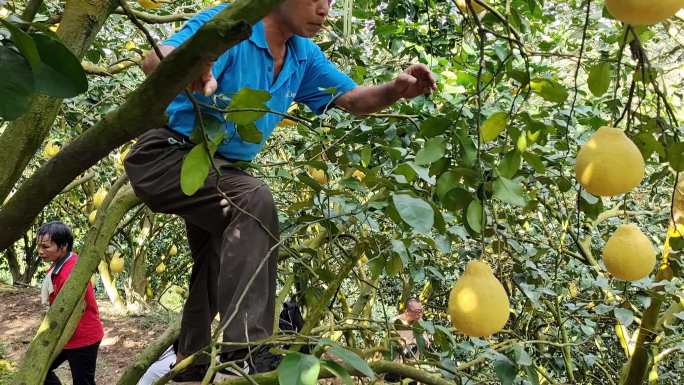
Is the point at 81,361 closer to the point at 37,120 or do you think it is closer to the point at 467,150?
the point at 37,120

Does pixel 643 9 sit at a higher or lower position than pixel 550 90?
lower

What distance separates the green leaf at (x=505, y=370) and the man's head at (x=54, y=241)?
10.1 ft

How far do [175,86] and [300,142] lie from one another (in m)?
1.57

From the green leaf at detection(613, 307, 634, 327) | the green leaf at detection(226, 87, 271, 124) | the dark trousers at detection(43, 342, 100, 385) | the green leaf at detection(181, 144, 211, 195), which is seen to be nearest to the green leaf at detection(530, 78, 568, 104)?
the green leaf at detection(226, 87, 271, 124)

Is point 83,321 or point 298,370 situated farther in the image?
point 83,321

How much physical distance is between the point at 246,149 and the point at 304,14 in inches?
15.1

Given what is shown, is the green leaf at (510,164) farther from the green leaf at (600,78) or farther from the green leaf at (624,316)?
the green leaf at (624,316)

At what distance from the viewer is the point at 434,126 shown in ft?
3.69

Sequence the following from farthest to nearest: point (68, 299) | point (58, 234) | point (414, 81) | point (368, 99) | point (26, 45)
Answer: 1. point (58, 234)
2. point (68, 299)
3. point (368, 99)
4. point (414, 81)
5. point (26, 45)

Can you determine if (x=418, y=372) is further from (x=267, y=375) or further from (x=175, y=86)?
(x=175, y=86)

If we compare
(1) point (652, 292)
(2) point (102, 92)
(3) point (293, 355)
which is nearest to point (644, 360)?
(1) point (652, 292)

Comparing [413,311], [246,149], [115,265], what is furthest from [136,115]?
[115,265]

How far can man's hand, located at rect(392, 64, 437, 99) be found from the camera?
1688 millimetres

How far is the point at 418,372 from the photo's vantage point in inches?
63.6
